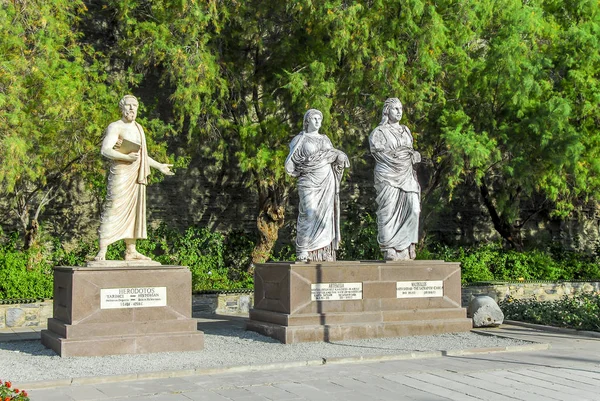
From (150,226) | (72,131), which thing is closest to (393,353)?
(72,131)

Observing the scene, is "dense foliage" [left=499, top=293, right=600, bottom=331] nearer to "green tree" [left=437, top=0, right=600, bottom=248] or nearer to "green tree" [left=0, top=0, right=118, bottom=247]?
"green tree" [left=437, top=0, right=600, bottom=248]

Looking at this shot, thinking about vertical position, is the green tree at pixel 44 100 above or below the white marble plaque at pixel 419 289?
above

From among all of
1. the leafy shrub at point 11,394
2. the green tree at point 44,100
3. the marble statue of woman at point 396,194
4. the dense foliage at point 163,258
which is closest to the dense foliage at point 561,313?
the marble statue of woman at point 396,194

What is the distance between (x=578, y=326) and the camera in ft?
42.2

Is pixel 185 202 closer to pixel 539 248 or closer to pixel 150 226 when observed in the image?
pixel 150 226

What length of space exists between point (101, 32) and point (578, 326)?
A: 13975mm

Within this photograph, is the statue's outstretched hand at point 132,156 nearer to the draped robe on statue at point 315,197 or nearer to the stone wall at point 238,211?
the draped robe on statue at point 315,197

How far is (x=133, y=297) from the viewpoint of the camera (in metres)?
10.0

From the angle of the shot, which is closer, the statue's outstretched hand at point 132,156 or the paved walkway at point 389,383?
the paved walkway at point 389,383

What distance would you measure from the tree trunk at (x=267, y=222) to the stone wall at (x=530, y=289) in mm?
5011

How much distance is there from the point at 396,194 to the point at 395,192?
0.12 feet

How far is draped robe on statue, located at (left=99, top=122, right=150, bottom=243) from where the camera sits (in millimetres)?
10484

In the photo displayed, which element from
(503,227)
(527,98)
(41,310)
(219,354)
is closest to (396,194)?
(219,354)

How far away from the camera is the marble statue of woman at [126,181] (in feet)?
34.3
